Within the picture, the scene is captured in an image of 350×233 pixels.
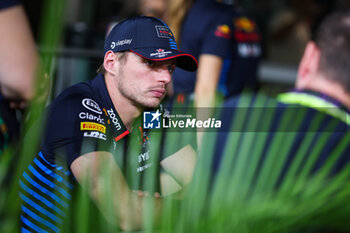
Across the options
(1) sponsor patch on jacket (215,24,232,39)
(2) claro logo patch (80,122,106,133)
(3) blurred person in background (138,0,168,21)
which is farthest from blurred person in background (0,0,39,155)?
(1) sponsor patch on jacket (215,24,232,39)

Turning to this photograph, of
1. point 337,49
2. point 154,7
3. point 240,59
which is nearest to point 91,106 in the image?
point 154,7

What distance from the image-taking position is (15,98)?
4.50 ft

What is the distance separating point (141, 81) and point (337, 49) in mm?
1089

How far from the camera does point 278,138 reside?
946mm

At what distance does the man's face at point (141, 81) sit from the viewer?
86 centimetres

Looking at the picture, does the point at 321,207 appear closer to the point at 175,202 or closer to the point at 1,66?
the point at 175,202

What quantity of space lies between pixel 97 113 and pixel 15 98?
0.57m

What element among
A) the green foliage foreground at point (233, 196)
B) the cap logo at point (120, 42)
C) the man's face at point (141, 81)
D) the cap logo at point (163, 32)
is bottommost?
the green foliage foreground at point (233, 196)

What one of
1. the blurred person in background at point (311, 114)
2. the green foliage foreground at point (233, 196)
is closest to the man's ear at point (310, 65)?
the blurred person in background at point (311, 114)

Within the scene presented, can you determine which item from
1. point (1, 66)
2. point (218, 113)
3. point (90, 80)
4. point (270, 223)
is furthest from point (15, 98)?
point (270, 223)

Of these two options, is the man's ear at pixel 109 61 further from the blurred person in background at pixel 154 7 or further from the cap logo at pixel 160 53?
the blurred person in background at pixel 154 7

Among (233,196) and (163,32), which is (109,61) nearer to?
(163,32)

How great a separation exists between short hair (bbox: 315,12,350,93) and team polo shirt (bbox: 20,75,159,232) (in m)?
1.01

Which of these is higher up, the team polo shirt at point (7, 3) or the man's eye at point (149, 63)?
the team polo shirt at point (7, 3)
